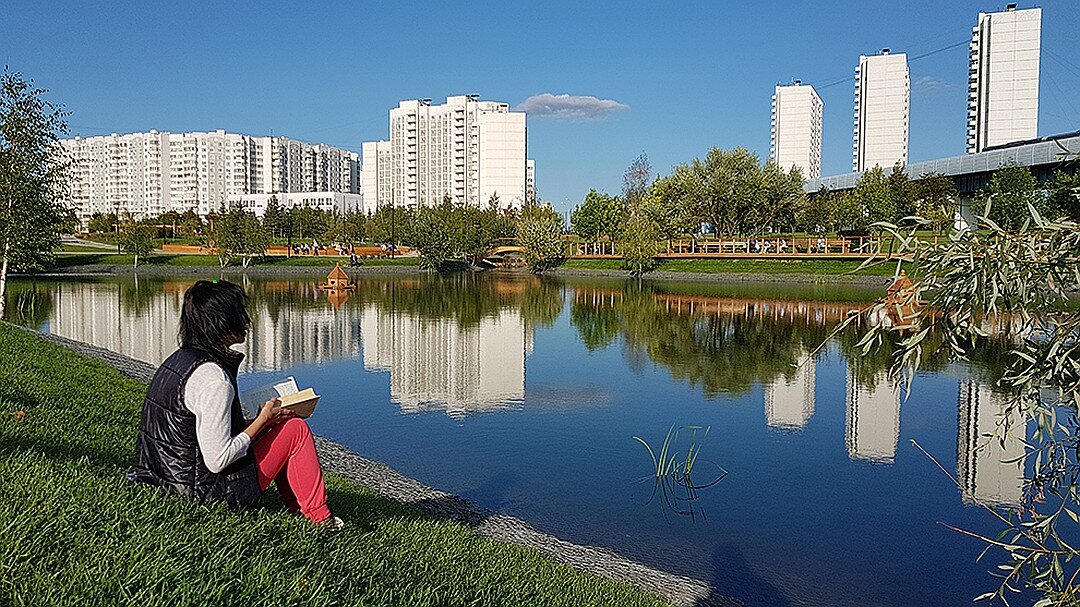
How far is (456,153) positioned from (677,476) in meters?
120

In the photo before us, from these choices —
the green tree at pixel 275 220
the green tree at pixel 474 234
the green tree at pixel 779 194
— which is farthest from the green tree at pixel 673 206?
the green tree at pixel 275 220

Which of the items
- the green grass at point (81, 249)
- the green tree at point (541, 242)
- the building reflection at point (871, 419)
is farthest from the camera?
the green grass at point (81, 249)

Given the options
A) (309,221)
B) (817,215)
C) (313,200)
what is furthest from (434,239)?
(313,200)

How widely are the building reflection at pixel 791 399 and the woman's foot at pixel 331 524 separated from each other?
10.8m

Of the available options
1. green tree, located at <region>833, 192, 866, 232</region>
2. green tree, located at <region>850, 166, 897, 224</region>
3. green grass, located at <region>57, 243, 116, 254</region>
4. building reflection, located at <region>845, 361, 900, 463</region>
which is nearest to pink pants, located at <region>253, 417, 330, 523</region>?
building reflection, located at <region>845, 361, 900, 463</region>

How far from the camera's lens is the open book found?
15.8 ft

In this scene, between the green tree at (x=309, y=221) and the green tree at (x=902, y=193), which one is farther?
the green tree at (x=309, y=221)

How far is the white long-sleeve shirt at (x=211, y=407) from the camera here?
4.25m

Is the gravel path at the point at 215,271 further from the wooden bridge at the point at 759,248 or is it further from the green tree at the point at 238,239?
the wooden bridge at the point at 759,248

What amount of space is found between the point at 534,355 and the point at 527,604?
62.6ft

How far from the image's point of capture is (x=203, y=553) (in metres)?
3.76

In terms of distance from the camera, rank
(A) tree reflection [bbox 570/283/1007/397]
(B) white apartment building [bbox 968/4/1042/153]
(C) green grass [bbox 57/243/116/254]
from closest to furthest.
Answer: (A) tree reflection [bbox 570/283/1007/397], (C) green grass [bbox 57/243/116/254], (B) white apartment building [bbox 968/4/1042/153]

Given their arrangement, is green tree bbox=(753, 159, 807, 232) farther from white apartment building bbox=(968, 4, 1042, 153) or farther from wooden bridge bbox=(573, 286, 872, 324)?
white apartment building bbox=(968, 4, 1042, 153)

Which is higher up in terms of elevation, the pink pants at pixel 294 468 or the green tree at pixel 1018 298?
the green tree at pixel 1018 298
